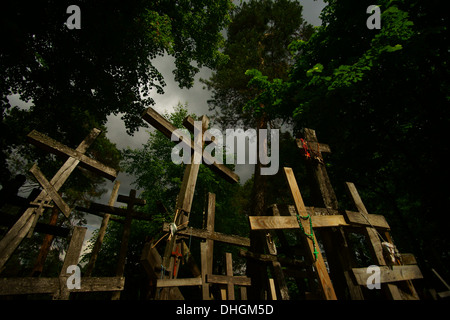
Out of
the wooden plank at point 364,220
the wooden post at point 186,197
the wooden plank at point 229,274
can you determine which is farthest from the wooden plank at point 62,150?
the wooden plank at point 364,220

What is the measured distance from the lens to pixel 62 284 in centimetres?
237

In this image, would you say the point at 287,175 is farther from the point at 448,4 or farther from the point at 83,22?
the point at 83,22

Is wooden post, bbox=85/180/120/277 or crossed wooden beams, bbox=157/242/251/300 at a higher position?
wooden post, bbox=85/180/120/277

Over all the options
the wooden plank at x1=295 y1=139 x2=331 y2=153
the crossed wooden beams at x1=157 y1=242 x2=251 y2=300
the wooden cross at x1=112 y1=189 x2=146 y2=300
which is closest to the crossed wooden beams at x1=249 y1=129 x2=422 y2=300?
the wooden plank at x1=295 y1=139 x2=331 y2=153

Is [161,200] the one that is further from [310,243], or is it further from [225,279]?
[310,243]

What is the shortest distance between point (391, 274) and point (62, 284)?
3.92 metres

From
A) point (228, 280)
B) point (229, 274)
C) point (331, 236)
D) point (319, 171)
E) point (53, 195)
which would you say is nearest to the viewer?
point (331, 236)

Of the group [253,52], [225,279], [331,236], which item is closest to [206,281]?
[225,279]

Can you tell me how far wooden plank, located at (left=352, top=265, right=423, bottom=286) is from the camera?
2.16m

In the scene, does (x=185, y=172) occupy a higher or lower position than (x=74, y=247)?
higher

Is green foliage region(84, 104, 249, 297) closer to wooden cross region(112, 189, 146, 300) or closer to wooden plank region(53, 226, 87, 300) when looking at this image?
wooden cross region(112, 189, 146, 300)

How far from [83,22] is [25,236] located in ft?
26.7

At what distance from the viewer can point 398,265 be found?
2.63m

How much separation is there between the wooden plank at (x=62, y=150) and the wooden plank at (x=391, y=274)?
13.3 ft
